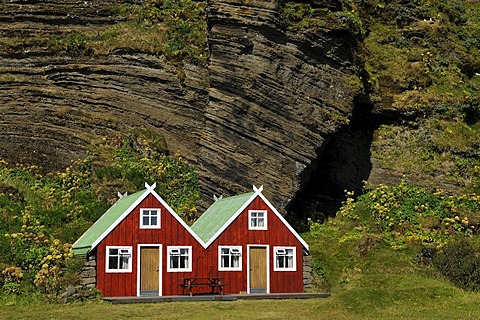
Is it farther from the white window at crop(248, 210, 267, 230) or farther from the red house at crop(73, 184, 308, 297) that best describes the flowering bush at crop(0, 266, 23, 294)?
the white window at crop(248, 210, 267, 230)

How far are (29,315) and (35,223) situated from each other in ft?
40.4

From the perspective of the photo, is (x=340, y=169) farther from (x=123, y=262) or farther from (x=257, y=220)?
(x=123, y=262)

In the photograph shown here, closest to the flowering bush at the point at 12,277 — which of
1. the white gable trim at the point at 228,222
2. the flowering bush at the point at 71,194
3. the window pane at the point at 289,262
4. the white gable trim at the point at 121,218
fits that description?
the flowering bush at the point at 71,194

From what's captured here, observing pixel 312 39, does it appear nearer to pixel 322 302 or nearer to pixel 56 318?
pixel 322 302

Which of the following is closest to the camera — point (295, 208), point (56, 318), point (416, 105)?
point (56, 318)

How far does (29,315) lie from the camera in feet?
96.5

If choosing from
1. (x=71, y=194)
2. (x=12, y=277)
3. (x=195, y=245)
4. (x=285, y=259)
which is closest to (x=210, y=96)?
(x=71, y=194)

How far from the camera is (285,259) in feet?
132

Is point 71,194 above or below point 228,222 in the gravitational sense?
above

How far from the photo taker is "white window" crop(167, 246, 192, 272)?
125ft

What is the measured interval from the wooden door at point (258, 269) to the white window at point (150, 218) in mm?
5881

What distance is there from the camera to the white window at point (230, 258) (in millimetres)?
39250

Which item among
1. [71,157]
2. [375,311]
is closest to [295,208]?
[71,157]

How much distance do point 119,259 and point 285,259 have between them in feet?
31.8
